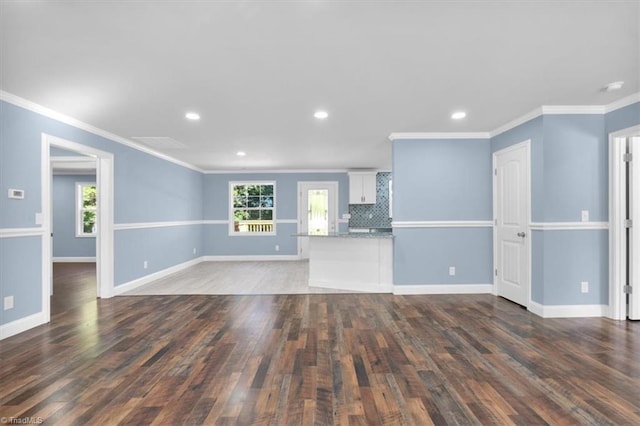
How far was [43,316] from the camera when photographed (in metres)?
3.70

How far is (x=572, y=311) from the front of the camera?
387 centimetres

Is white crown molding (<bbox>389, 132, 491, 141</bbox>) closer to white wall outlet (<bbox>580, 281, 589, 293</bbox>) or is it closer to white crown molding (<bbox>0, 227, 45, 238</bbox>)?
white wall outlet (<bbox>580, 281, 589, 293</bbox>)

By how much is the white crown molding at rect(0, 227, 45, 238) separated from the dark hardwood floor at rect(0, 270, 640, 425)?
3.34 ft

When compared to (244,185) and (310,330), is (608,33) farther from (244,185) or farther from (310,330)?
(244,185)

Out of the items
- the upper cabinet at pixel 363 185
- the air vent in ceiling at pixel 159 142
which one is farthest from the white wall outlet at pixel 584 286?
the air vent in ceiling at pixel 159 142

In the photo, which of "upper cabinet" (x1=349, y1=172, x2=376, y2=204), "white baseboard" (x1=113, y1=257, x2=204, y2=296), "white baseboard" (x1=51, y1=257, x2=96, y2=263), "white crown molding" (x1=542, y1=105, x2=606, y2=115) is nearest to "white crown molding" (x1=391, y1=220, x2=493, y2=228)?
"white crown molding" (x1=542, y1=105, x2=606, y2=115)

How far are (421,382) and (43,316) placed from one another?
4.09 m

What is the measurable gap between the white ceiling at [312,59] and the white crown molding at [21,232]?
4.51 feet

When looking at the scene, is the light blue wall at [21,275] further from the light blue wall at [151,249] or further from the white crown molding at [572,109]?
the white crown molding at [572,109]

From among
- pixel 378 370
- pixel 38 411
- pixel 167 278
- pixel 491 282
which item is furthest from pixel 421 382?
pixel 167 278

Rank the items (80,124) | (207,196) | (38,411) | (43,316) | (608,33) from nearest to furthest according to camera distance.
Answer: (38,411) < (608,33) < (43,316) < (80,124) < (207,196)

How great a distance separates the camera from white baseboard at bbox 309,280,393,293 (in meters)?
5.11

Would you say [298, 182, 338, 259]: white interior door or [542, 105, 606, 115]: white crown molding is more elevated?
[542, 105, 606, 115]: white crown molding

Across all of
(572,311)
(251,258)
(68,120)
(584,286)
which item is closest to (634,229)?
(584,286)
